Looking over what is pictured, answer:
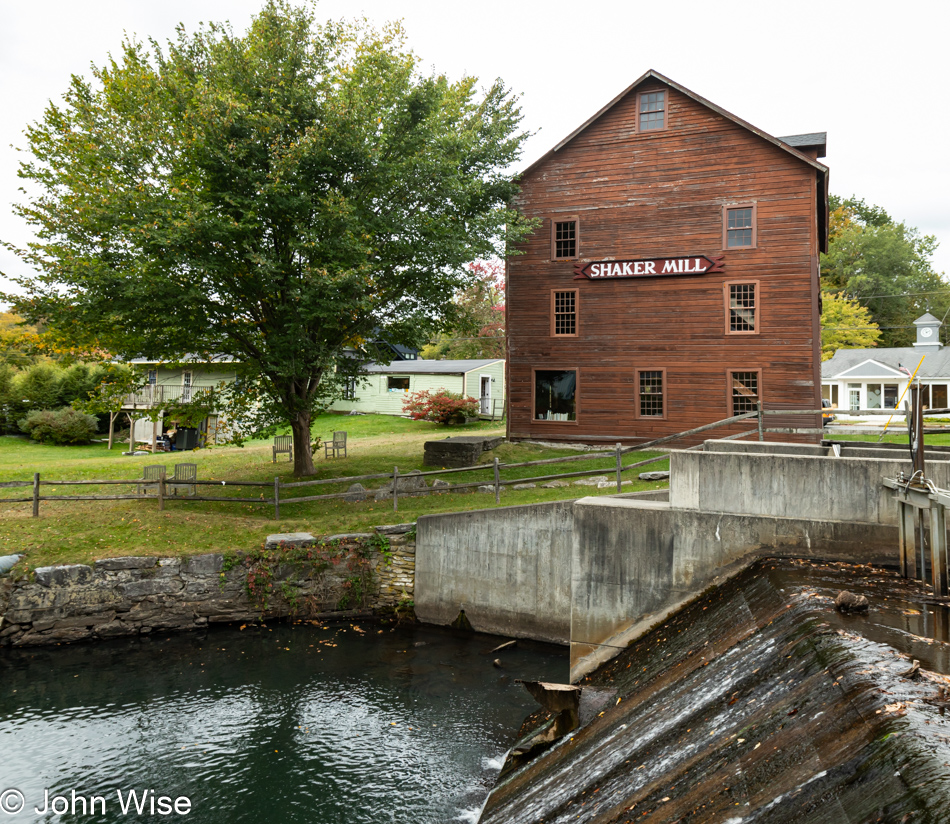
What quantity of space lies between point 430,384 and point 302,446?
2096 cm

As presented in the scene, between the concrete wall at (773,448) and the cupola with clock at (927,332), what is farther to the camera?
the cupola with clock at (927,332)

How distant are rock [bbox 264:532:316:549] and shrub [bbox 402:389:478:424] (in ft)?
A: 65.3

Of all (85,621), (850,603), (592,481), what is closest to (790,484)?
(850,603)

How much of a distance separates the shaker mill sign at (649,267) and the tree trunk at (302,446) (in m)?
10.4

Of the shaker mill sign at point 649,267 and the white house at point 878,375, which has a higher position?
the shaker mill sign at point 649,267

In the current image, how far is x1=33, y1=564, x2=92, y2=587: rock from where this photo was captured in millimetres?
13305

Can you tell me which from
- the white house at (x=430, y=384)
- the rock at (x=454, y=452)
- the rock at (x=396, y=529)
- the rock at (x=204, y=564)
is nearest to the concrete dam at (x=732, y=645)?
the rock at (x=396, y=529)

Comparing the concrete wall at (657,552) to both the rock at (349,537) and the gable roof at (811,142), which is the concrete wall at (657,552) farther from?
the gable roof at (811,142)

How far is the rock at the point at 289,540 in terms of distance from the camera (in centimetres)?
1472

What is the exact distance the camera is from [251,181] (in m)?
15.0

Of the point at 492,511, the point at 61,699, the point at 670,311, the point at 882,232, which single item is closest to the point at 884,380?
the point at 882,232

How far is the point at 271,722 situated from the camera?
1002 centimetres

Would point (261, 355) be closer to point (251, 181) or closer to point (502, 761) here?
point (251, 181)
